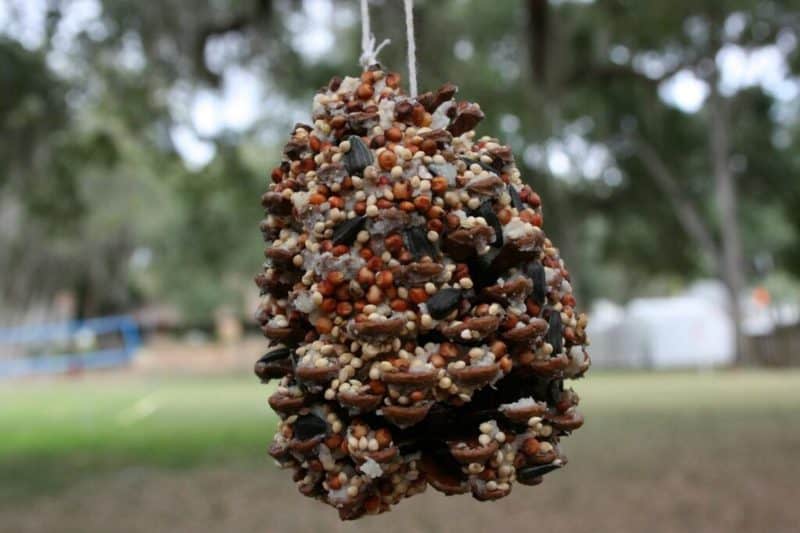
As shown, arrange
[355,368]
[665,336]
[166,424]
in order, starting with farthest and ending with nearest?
[665,336], [166,424], [355,368]

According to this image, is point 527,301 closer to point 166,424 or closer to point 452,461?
point 452,461

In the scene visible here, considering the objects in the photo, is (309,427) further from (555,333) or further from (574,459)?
(574,459)

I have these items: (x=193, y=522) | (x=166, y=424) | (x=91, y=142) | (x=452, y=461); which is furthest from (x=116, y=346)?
(x=452, y=461)

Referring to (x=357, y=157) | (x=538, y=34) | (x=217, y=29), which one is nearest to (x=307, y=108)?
(x=217, y=29)

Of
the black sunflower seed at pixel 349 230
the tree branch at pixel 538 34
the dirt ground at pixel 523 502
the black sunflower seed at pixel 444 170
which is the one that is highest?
the tree branch at pixel 538 34

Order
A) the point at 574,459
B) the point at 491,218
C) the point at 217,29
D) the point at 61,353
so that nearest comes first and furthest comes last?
1. the point at 491,218
2. the point at 217,29
3. the point at 574,459
4. the point at 61,353

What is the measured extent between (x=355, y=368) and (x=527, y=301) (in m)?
0.34

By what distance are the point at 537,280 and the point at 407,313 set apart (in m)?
0.28

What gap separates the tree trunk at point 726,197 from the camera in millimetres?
20281

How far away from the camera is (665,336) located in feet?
99.0

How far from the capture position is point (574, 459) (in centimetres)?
936

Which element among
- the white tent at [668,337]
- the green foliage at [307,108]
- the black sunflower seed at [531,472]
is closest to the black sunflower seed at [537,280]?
the black sunflower seed at [531,472]

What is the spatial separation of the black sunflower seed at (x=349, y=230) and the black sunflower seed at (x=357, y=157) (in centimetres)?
9

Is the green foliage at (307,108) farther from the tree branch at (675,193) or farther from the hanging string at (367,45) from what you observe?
the hanging string at (367,45)
